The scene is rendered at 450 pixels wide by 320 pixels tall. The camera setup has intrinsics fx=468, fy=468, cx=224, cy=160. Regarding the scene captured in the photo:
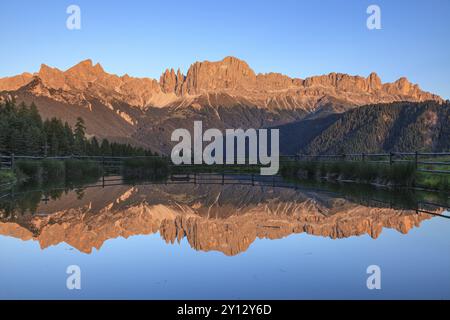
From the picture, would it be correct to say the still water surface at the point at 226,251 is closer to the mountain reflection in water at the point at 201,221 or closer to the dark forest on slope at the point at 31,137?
the mountain reflection in water at the point at 201,221

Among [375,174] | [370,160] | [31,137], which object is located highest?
[31,137]

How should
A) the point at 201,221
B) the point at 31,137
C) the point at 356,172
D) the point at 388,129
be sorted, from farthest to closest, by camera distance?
the point at 388,129
the point at 31,137
the point at 356,172
the point at 201,221

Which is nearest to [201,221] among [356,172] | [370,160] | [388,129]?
[356,172]

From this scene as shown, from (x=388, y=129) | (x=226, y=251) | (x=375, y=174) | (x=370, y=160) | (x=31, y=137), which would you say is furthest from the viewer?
(x=388, y=129)

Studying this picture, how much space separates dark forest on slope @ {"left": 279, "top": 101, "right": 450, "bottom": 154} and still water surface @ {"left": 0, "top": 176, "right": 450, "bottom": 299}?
12161 centimetres

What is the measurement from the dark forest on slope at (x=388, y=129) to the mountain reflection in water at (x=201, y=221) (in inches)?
4720

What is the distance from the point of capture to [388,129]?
145250 millimetres

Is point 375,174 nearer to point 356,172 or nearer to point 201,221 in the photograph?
point 356,172

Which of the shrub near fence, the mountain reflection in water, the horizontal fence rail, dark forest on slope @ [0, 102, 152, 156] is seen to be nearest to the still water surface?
the mountain reflection in water

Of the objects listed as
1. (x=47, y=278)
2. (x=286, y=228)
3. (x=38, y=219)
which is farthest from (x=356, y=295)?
(x=38, y=219)

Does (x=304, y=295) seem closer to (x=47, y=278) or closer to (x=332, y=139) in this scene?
(x=47, y=278)

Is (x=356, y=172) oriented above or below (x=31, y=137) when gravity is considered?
below

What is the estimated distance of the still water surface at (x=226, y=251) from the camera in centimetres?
455

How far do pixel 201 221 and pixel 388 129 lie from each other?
146 m
